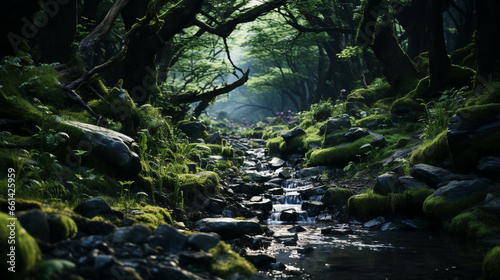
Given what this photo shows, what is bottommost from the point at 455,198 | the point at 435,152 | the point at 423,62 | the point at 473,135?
the point at 455,198

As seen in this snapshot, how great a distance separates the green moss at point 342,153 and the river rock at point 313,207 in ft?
8.82

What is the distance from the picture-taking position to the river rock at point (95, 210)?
12.6 ft

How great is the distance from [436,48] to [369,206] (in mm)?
5884

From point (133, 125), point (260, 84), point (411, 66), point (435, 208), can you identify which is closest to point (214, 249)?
point (435, 208)

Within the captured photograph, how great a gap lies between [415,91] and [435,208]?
6.52m

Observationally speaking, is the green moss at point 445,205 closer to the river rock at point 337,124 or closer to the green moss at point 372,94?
the river rock at point 337,124

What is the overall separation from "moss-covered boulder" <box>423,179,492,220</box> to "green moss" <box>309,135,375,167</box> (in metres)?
3.83

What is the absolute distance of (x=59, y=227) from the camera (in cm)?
286

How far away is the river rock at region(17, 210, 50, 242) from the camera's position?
260 centimetres

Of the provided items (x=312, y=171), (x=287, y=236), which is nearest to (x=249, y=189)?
(x=312, y=171)

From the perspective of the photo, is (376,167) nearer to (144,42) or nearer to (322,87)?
(144,42)

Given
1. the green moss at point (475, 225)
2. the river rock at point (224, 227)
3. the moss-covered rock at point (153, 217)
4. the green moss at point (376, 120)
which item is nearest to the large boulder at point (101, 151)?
the moss-covered rock at point (153, 217)

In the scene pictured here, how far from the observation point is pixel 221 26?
10406 mm

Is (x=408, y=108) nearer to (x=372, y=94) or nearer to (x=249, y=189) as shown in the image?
(x=372, y=94)
